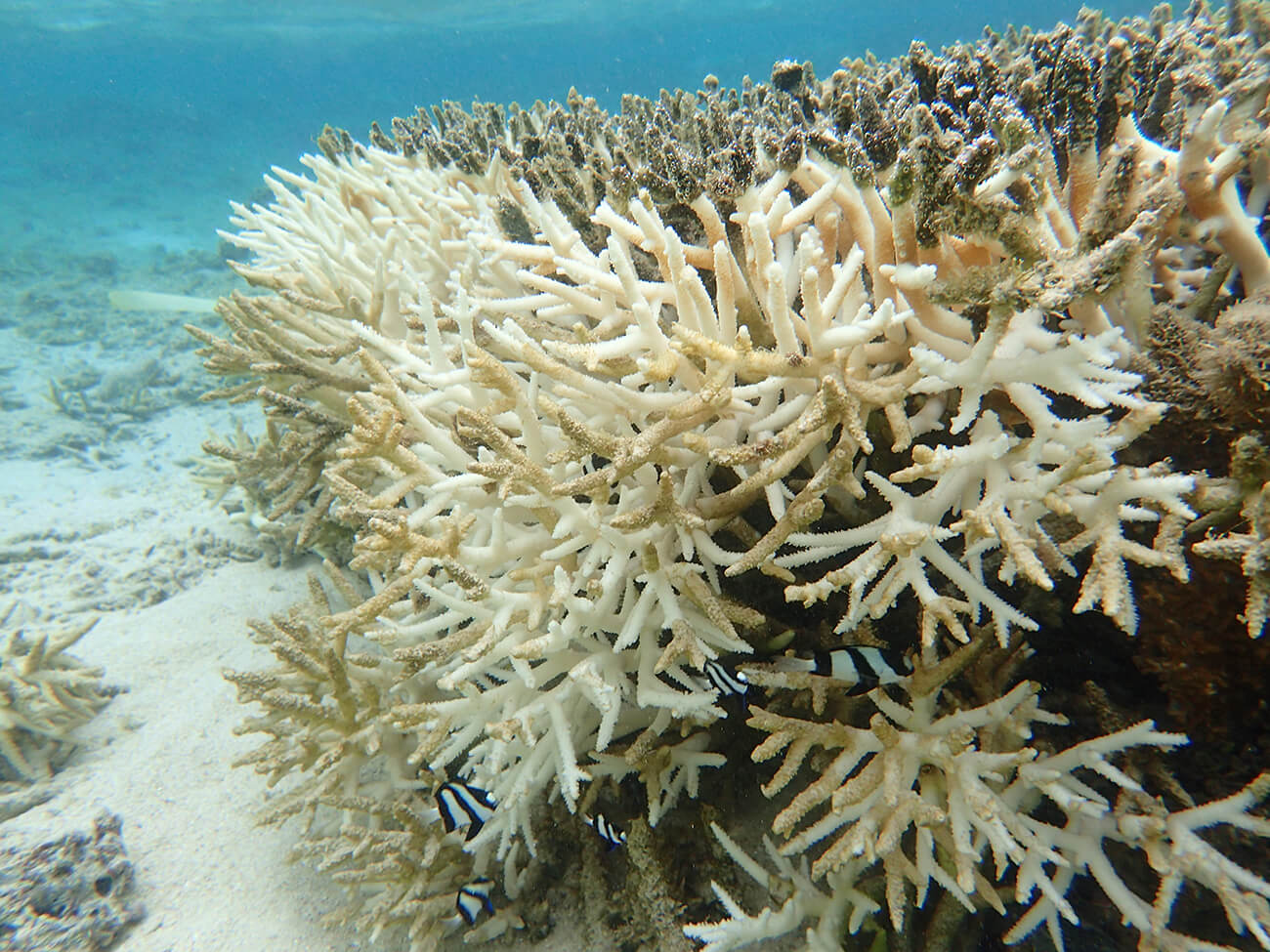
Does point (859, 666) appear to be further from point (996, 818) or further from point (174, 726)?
point (174, 726)

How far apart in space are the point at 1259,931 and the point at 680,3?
70.6 meters

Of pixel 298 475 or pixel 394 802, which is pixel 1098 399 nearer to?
pixel 394 802

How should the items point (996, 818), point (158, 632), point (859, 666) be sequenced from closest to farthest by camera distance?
point (996, 818) < point (859, 666) < point (158, 632)

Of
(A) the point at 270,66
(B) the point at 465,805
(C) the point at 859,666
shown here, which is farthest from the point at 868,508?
(A) the point at 270,66

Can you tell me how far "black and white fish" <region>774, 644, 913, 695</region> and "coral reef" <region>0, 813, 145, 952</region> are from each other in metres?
3.45

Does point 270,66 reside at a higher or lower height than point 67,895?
higher

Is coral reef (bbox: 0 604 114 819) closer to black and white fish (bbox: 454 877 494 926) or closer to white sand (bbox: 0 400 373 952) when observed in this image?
white sand (bbox: 0 400 373 952)

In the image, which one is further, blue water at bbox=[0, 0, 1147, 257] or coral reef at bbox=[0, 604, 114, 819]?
blue water at bbox=[0, 0, 1147, 257]

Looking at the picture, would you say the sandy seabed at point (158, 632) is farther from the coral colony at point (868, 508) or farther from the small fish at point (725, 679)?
the small fish at point (725, 679)

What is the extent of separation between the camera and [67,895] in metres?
3.01

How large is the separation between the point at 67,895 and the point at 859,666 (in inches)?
150

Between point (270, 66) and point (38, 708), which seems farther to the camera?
point (270, 66)

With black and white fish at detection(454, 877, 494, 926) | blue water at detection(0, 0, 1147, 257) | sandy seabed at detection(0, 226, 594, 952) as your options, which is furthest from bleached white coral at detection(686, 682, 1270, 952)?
blue water at detection(0, 0, 1147, 257)

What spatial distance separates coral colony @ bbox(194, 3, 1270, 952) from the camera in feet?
5.14
